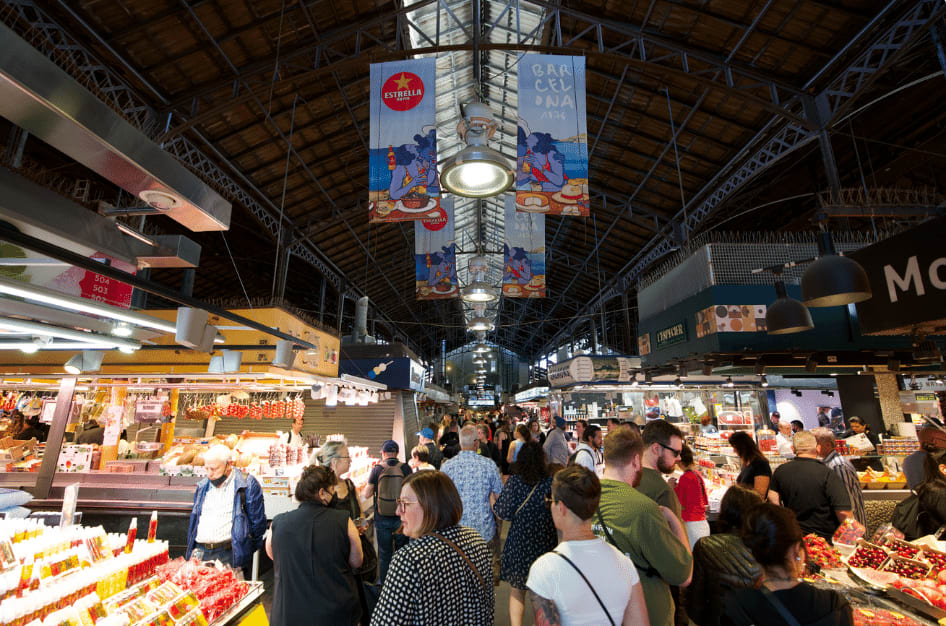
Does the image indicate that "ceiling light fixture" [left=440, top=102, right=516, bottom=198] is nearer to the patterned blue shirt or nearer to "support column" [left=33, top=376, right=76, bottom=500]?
the patterned blue shirt

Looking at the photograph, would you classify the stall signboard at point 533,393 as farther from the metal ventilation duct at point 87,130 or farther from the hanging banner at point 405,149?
the metal ventilation duct at point 87,130

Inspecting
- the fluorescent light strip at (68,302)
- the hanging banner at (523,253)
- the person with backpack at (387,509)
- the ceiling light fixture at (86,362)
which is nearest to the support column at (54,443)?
the ceiling light fixture at (86,362)

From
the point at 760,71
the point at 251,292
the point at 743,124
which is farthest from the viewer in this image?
the point at 251,292

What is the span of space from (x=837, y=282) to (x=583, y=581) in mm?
2752

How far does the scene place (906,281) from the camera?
9.30 ft

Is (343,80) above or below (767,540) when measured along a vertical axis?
above

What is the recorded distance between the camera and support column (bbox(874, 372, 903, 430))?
9.84 meters

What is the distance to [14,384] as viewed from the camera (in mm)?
7637

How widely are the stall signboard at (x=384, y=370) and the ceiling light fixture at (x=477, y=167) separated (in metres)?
10.3

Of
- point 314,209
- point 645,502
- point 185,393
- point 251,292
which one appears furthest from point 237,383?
point 251,292

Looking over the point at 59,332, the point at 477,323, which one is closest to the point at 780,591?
the point at 59,332

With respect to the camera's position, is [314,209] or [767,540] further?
[314,209]

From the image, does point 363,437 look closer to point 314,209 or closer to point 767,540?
point 314,209

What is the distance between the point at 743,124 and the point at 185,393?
12.9 meters
